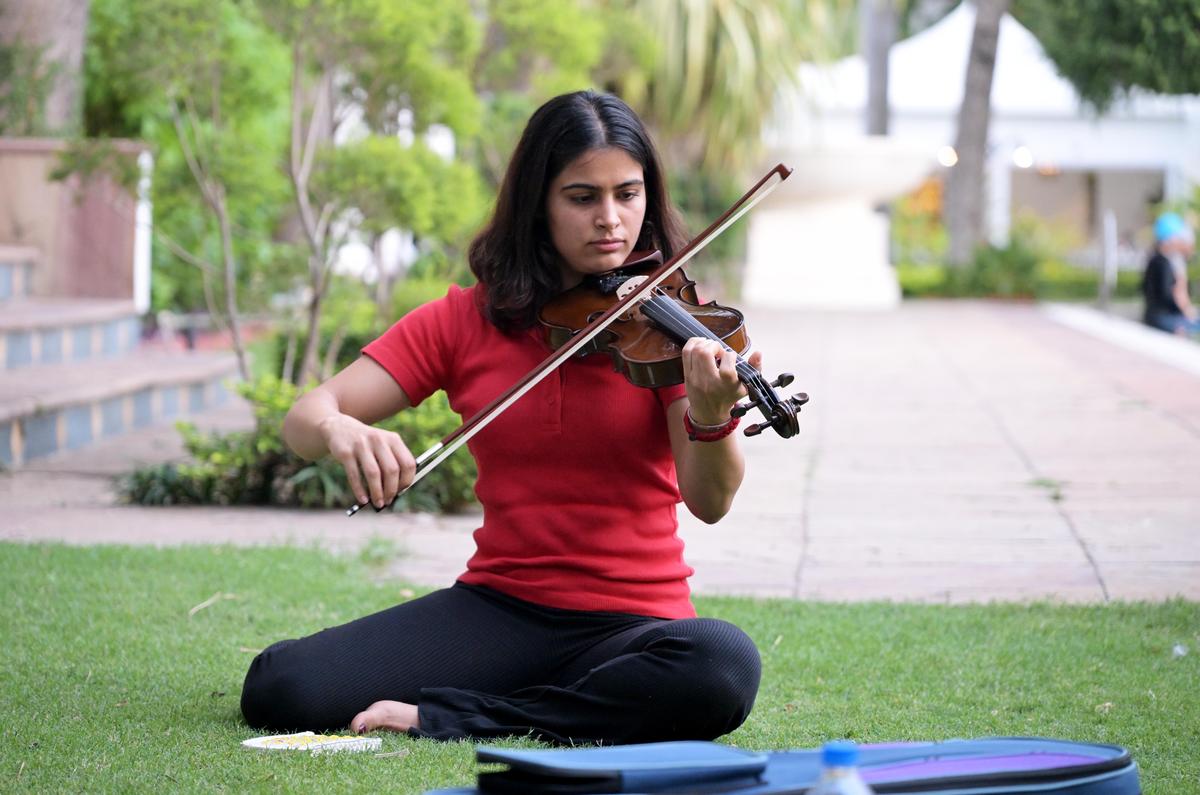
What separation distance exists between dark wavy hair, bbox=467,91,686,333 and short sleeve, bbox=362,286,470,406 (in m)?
0.08

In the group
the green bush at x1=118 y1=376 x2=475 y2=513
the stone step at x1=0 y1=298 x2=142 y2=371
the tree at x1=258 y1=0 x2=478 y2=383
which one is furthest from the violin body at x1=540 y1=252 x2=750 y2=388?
the stone step at x1=0 y1=298 x2=142 y2=371

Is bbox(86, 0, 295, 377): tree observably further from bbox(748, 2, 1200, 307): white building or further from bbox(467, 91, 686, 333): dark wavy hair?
bbox(748, 2, 1200, 307): white building

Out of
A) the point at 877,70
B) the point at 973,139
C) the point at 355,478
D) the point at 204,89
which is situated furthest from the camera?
the point at 877,70

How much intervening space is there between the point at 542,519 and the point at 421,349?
1.19 ft

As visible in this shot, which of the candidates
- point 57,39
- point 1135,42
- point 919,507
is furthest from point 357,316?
point 1135,42

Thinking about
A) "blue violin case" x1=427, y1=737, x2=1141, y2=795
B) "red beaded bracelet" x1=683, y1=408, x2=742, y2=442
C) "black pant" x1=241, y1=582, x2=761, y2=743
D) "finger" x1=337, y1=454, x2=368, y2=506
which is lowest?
"black pant" x1=241, y1=582, x2=761, y2=743

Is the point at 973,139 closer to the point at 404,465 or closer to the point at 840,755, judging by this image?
the point at 404,465

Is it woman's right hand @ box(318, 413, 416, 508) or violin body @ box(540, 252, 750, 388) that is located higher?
violin body @ box(540, 252, 750, 388)

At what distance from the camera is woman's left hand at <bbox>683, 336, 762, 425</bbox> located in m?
2.22

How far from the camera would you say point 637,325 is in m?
2.51

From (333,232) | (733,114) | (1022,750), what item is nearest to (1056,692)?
(1022,750)

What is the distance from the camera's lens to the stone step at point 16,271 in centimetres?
698

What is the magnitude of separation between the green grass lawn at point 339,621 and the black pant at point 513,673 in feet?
0.36

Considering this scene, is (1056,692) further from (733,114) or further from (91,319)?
(733,114)
